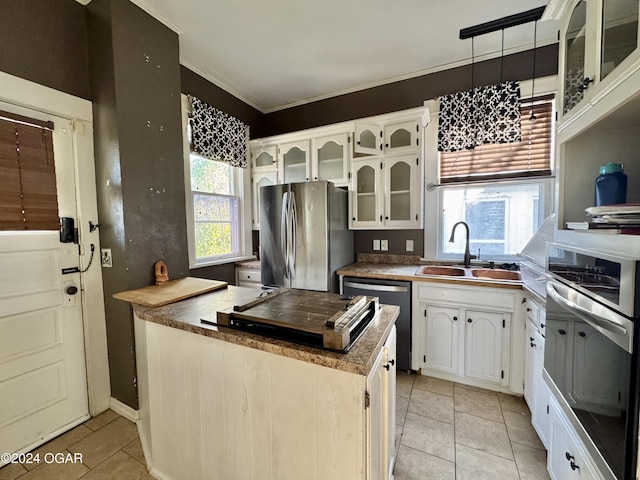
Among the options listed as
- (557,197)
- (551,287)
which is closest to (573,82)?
(557,197)

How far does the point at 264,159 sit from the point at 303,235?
126 centimetres

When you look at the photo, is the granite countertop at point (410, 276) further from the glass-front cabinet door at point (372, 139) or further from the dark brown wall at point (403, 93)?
the dark brown wall at point (403, 93)

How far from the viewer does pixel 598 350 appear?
92 cm

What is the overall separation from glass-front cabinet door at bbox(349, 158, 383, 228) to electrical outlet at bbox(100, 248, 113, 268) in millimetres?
2092

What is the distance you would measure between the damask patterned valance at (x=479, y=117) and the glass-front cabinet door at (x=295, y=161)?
1389 mm

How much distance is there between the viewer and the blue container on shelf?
106 centimetres

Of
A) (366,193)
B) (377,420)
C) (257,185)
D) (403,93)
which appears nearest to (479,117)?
(403,93)

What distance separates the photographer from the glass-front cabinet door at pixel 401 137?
2.55 meters

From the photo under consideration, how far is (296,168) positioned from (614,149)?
2.50 metres

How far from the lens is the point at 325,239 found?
2527 millimetres

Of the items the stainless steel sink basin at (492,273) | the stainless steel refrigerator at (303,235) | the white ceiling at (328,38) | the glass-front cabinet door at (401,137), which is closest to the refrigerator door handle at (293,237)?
the stainless steel refrigerator at (303,235)

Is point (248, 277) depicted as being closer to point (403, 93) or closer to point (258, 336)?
point (258, 336)

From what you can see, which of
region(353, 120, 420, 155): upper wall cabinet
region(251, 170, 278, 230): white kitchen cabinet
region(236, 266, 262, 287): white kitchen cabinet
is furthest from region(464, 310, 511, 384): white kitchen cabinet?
region(251, 170, 278, 230): white kitchen cabinet

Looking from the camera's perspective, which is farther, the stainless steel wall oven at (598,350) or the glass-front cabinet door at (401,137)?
the glass-front cabinet door at (401,137)
